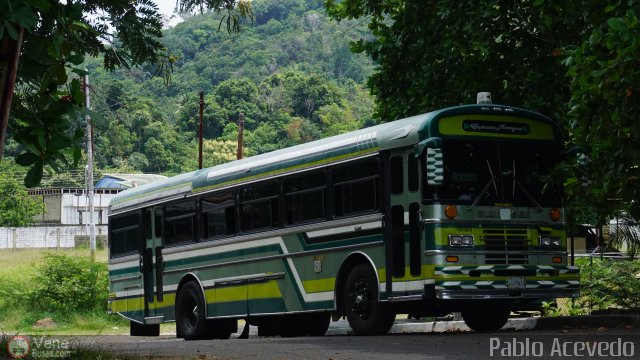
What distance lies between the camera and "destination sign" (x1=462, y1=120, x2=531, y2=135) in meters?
16.2

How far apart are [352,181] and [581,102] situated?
11.7 ft

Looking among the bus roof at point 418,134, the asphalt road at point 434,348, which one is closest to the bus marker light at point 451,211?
the bus roof at point 418,134

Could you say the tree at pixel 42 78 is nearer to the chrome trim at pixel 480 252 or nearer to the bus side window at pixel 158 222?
the chrome trim at pixel 480 252

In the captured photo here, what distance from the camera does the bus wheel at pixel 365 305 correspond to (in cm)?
1638

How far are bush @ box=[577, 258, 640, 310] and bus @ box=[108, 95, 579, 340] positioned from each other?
2920 millimetres

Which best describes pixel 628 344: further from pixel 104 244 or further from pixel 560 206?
pixel 104 244

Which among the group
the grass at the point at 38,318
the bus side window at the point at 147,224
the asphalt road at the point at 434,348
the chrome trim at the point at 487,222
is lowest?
the grass at the point at 38,318

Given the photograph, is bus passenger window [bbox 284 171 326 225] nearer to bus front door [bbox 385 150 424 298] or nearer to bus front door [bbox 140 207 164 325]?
bus front door [bbox 385 150 424 298]

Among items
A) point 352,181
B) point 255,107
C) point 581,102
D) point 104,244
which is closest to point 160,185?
point 352,181

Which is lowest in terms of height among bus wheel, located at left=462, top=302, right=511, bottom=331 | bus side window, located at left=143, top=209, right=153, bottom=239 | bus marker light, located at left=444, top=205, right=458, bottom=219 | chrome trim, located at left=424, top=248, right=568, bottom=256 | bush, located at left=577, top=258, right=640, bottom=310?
bus wheel, located at left=462, top=302, right=511, bottom=331

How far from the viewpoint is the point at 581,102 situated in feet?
50.0

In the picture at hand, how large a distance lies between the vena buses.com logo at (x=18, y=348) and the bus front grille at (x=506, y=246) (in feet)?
20.0

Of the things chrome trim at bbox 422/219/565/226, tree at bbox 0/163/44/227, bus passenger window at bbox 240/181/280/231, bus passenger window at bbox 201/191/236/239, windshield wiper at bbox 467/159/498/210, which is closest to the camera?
chrome trim at bbox 422/219/565/226

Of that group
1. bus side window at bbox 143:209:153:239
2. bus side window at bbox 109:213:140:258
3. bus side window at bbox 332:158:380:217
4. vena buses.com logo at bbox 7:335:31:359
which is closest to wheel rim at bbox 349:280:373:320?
bus side window at bbox 332:158:380:217
